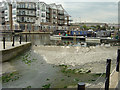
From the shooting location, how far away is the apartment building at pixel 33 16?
6134 cm

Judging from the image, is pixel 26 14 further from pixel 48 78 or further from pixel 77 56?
pixel 48 78

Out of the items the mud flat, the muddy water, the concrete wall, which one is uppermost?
the concrete wall

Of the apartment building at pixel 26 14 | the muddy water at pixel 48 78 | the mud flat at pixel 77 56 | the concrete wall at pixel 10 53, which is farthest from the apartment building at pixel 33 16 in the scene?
the muddy water at pixel 48 78

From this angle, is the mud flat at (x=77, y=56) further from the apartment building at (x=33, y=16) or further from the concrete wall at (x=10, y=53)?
the apartment building at (x=33, y=16)

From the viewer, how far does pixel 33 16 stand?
63.5 m

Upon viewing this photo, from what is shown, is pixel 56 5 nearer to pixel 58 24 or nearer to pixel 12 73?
pixel 58 24

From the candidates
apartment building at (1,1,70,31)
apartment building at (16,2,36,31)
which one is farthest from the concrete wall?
apartment building at (1,1,70,31)

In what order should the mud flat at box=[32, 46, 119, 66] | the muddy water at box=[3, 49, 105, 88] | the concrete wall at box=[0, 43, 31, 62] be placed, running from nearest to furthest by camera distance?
the muddy water at box=[3, 49, 105, 88], the concrete wall at box=[0, 43, 31, 62], the mud flat at box=[32, 46, 119, 66]

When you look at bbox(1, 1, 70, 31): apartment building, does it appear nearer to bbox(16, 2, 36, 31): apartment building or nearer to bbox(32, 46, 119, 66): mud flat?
bbox(16, 2, 36, 31): apartment building

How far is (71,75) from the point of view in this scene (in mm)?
8203

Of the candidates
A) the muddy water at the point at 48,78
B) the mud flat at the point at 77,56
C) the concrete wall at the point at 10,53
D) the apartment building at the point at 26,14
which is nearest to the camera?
the muddy water at the point at 48,78

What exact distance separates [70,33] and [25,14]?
93.6 ft

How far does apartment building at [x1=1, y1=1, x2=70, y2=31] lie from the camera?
61344mm

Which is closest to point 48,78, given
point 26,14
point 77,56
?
point 77,56
